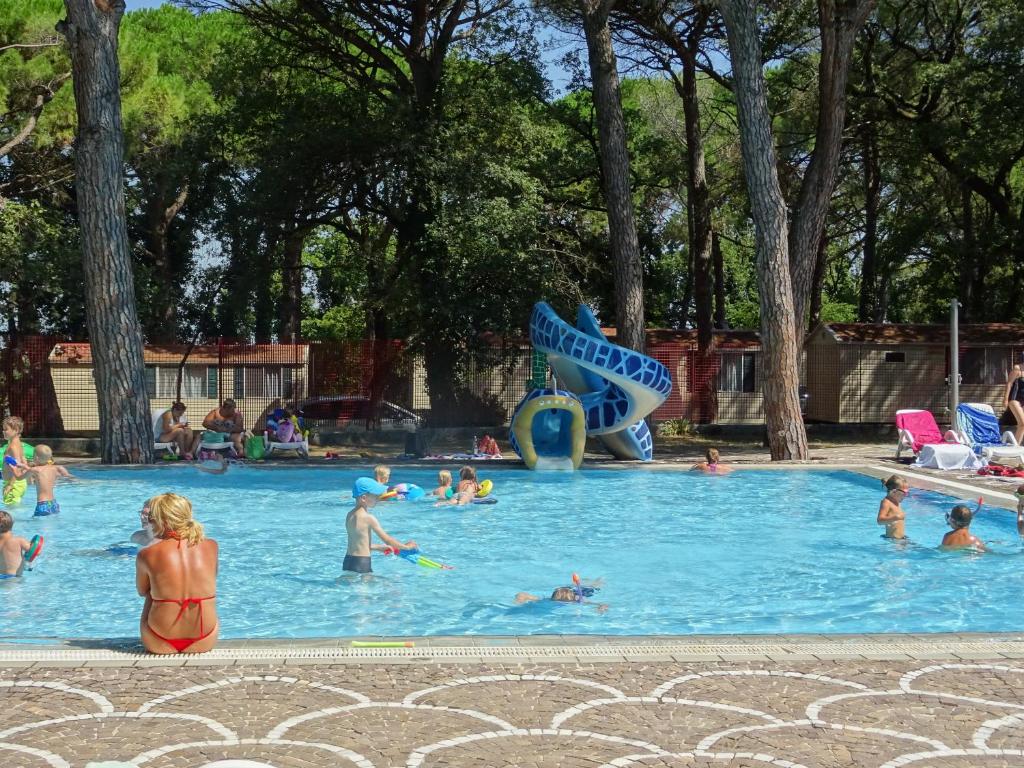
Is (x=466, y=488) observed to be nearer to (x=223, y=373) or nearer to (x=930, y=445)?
(x=930, y=445)

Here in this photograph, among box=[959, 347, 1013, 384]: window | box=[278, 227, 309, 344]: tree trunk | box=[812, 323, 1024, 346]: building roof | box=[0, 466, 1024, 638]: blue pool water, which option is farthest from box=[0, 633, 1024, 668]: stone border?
box=[278, 227, 309, 344]: tree trunk

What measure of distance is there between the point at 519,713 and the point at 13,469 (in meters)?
10.4

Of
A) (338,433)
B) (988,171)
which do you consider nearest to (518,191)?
(338,433)

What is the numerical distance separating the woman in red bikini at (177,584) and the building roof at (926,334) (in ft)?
82.4

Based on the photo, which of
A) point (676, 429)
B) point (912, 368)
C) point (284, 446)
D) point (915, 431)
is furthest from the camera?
point (912, 368)

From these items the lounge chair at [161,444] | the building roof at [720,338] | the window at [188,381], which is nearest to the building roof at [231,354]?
the window at [188,381]

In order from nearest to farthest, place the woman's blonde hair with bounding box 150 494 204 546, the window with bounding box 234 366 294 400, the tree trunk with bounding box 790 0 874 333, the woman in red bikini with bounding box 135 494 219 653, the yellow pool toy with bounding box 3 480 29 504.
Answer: the woman in red bikini with bounding box 135 494 219 653
the woman's blonde hair with bounding box 150 494 204 546
the yellow pool toy with bounding box 3 480 29 504
the tree trunk with bounding box 790 0 874 333
the window with bounding box 234 366 294 400

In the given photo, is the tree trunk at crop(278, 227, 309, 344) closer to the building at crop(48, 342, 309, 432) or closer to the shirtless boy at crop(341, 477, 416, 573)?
the building at crop(48, 342, 309, 432)

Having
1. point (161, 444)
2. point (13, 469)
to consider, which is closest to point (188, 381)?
point (161, 444)

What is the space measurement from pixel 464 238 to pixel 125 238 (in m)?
7.66

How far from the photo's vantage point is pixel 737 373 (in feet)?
100

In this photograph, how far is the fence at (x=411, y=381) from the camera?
78.1 ft

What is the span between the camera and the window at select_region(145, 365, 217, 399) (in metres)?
25.2

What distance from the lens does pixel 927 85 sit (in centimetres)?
2781
